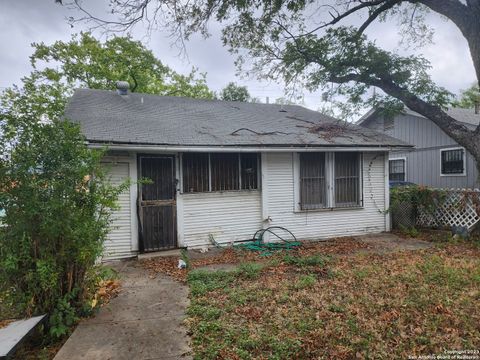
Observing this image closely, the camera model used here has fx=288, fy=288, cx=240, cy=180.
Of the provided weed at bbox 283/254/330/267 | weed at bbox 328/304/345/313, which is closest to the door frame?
weed at bbox 283/254/330/267

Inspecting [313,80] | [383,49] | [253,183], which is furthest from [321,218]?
[383,49]

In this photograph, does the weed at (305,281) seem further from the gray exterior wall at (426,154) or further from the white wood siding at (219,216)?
the gray exterior wall at (426,154)

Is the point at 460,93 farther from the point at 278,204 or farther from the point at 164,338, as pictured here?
the point at 164,338

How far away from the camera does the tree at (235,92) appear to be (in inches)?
975

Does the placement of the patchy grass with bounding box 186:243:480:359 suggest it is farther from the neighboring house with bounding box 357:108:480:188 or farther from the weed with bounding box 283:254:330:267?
the neighboring house with bounding box 357:108:480:188

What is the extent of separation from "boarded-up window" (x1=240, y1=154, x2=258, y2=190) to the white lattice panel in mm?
5590

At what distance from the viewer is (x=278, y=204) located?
760 cm

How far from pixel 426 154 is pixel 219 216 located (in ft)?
42.8

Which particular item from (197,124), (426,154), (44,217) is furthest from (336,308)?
(426,154)

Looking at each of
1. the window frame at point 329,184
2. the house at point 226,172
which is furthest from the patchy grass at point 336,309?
the window frame at point 329,184

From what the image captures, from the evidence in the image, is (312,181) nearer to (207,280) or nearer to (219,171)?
(219,171)

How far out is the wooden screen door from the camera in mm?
6457

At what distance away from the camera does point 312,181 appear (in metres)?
7.91

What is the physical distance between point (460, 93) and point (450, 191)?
34.5 metres
